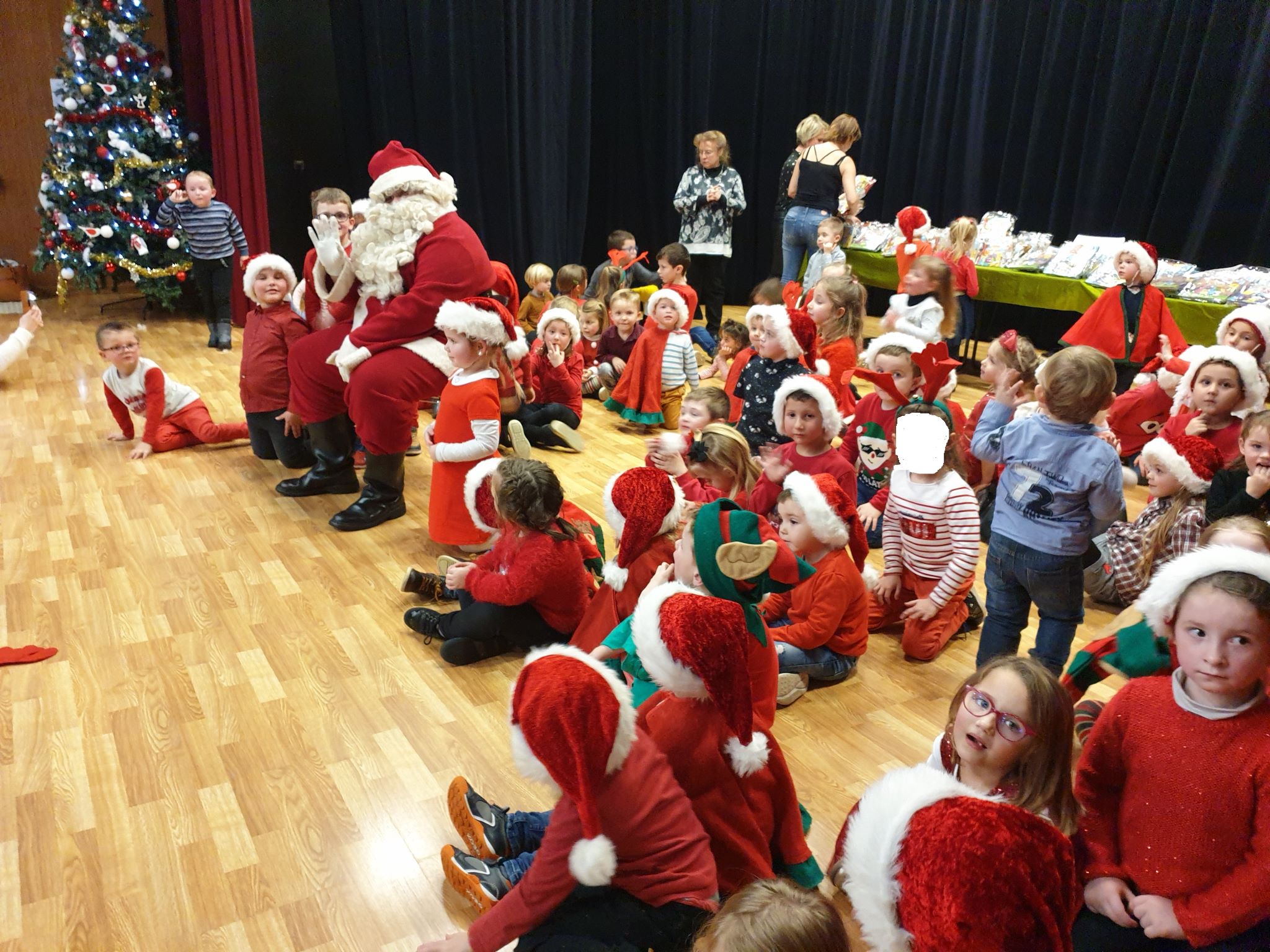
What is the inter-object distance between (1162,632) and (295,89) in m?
8.25

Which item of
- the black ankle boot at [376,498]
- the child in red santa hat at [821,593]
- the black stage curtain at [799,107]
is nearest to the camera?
the child in red santa hat at [821,593]

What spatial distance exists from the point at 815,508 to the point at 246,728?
5.54 feet

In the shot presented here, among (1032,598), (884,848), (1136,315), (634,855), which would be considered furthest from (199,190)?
(884,848)

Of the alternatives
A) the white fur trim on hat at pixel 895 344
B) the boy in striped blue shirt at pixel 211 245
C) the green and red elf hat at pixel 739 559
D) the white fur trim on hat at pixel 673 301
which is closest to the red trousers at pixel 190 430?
the white fur trim on hat at pixel 673 301

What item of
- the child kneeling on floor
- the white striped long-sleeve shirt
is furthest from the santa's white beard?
the white striped long-sleeve shirt

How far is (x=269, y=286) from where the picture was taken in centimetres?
428

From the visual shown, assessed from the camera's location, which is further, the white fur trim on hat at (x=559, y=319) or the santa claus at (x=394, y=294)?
the white fur trim on hat at (x=559, y=319)

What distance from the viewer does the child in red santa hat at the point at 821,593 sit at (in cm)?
265

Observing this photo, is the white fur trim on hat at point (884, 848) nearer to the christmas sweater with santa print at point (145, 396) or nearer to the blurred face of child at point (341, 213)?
the blurred face of child at point (341, 213)

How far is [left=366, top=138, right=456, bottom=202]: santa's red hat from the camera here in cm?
371

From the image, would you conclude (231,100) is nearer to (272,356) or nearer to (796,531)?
(272,356)

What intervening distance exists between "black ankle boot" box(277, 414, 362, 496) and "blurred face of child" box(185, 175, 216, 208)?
356 centimetres

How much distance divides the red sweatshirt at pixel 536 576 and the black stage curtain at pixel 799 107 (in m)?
6.11

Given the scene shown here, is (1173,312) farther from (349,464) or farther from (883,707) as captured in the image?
(349,464)
